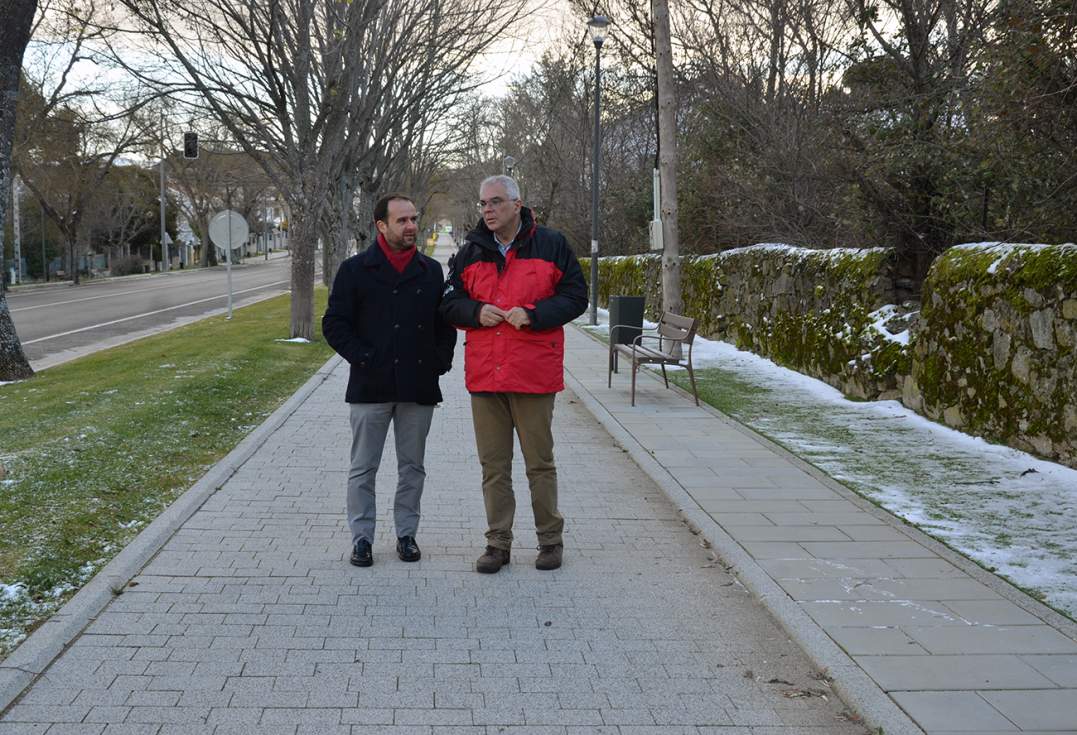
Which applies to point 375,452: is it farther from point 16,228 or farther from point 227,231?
point 16,228

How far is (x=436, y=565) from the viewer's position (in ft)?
18.5

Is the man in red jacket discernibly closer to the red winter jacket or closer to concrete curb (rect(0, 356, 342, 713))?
the red winter jacket

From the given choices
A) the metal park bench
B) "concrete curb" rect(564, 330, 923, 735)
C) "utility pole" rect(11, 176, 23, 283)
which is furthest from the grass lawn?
"utility pole" rect(11, 176, 23, 283)

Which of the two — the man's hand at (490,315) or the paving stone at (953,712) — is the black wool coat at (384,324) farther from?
the paving stone at (953,712)

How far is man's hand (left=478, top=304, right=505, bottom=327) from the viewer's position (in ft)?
17.1

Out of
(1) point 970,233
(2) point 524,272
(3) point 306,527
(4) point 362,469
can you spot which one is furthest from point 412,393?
(1) point 970,233

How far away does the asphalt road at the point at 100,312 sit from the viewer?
20.8 metres

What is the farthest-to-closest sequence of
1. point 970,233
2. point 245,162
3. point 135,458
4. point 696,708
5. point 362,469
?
point 245,162 < point 970,233 < point 135,458 < point 362,469 < point 696,708

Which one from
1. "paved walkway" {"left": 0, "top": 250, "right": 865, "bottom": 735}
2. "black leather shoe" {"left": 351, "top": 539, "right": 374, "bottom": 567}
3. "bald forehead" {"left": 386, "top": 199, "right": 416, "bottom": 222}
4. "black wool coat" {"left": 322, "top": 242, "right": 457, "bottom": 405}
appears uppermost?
"bald forehead" {"left": 386, "top": 199, "right": 416, "bottom": 222}

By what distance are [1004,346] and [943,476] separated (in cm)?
161

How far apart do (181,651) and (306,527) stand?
81.7 inches

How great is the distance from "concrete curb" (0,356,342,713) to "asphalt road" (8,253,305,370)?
37.4ft

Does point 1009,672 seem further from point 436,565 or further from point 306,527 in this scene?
point 306,527

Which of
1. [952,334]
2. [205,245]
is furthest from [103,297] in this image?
[205,245]
